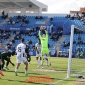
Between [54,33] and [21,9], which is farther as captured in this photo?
[21,9]

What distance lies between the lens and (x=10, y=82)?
13.3 metres

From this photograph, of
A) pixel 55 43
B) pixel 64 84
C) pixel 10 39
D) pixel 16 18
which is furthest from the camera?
pixel 16 18

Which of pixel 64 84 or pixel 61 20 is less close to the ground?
pixel 61 20

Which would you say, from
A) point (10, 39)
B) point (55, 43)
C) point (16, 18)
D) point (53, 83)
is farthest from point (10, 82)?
point (16, 18)

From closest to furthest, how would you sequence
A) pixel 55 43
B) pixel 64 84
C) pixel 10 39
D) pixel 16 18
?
pixel 64 84 < pixel 55 43 < pixel 10 39 < pixel 16 18

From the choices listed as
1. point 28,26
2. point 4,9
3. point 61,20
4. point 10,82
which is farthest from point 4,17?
point 10,82

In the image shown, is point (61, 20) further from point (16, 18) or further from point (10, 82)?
point (10, 82)

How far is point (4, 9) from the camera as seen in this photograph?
61.4 meters

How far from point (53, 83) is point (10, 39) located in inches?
1550

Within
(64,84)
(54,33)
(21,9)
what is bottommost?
(64,84)

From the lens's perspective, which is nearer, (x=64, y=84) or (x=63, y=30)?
(x=64, y=84)

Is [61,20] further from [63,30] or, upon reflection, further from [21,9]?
[21,9]

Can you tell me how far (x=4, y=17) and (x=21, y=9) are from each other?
11.8ft

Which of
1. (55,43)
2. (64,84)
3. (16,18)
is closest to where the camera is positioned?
(64,84)
